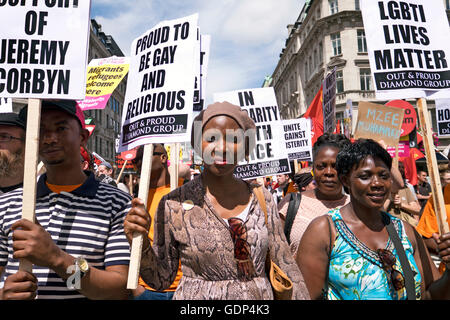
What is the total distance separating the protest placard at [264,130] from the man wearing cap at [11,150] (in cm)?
268

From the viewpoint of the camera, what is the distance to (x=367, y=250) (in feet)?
7.06

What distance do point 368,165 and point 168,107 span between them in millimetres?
1328

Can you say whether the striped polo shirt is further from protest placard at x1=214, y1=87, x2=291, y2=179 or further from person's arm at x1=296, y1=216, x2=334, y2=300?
protest placard at x1=214, y1=87, x2=291, y2=179

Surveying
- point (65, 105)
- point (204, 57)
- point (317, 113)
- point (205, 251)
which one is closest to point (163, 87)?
point (65, 105)

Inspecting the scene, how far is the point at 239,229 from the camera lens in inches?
76.2

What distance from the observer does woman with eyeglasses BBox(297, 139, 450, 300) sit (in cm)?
208

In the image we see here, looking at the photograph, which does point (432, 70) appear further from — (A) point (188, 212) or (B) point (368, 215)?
(A) point (188, 212)

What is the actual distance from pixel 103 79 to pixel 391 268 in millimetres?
5199

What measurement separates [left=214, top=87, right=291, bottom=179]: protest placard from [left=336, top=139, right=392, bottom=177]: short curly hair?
7.61 feet

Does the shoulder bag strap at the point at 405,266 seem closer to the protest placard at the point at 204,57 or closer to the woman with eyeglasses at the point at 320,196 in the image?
the woman with eyeglasses at the point at 320,196

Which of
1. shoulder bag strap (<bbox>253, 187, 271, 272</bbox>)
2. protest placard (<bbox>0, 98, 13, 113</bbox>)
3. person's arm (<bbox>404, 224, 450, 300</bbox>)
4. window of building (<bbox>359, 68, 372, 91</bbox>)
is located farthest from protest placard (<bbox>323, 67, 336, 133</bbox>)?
window of building (<bbox>359, 68, 372, 91</bbox>)

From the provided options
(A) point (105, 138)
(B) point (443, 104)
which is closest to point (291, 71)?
(A) point (105, 138)

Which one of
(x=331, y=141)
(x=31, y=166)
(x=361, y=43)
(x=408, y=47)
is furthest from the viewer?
(x=361, y=43)

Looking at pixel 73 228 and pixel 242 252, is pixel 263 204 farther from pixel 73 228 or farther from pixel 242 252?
pixel 73 228
